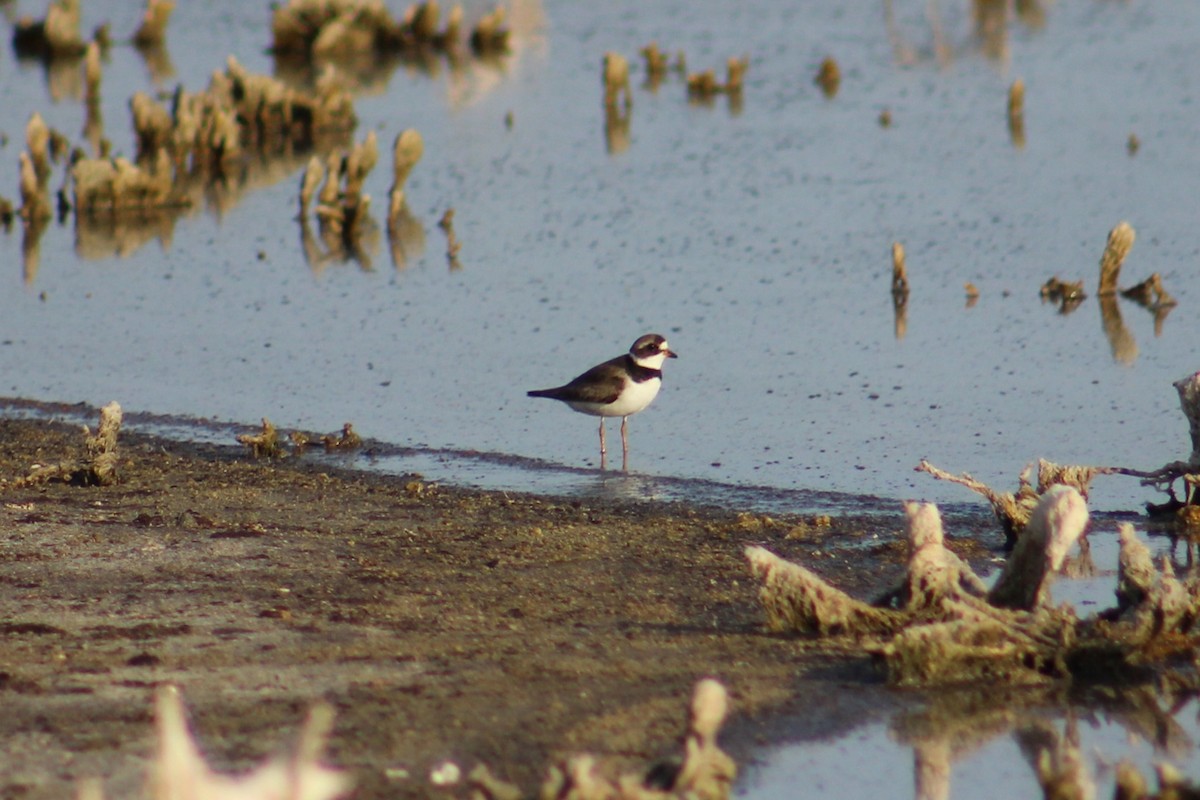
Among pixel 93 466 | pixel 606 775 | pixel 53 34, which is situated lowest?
pixel 606 775

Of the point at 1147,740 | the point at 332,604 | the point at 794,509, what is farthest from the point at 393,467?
the point at 1147,740

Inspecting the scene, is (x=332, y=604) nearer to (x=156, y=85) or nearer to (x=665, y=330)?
(x=665, y=330)

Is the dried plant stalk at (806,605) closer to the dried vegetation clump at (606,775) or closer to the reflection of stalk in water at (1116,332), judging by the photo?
the dried vegetation clump at (606,775)

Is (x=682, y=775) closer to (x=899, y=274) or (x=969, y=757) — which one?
(x=969, y=757)

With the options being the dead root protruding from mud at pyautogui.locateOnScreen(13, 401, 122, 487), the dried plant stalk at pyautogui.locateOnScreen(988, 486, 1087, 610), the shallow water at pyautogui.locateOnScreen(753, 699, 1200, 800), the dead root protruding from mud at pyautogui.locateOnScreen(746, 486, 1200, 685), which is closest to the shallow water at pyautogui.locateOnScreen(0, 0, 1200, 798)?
the shallow water at pyautogui.locateOnScreen(753, 699, 1200, 800)

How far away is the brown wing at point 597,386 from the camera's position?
10734 millimetres

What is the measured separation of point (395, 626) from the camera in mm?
7016

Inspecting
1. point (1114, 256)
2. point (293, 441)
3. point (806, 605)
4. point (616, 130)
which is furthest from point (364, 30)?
point (806, 605)

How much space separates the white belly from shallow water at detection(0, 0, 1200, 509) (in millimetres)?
275

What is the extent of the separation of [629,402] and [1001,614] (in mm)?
4355

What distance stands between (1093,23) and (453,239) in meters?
16.6

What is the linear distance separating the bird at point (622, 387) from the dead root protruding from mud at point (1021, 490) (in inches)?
107

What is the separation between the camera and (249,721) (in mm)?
5973

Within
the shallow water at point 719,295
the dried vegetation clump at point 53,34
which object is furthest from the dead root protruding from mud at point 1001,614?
the dried vegetation clump at point 53,34
